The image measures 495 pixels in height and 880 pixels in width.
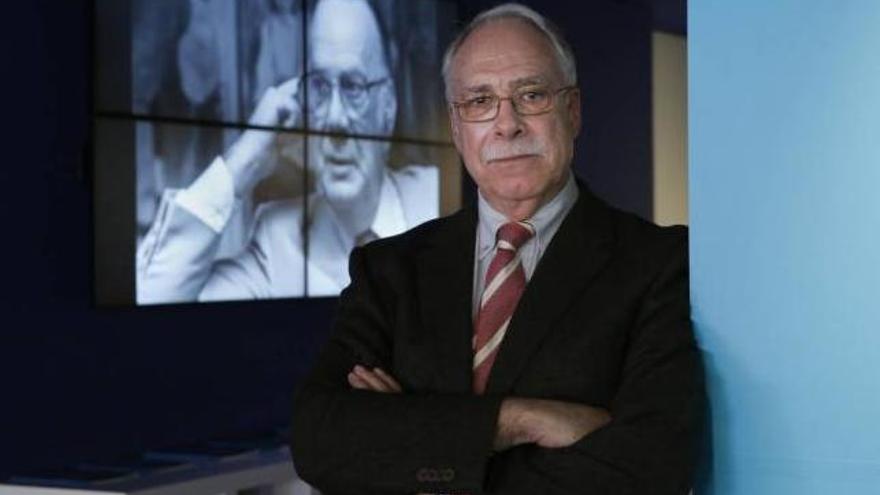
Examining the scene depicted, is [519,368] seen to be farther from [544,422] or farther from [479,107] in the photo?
[479,107]

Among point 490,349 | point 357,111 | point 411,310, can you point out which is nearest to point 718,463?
point 490,349

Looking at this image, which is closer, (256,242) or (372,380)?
(372,380)

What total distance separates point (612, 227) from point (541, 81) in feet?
0.73

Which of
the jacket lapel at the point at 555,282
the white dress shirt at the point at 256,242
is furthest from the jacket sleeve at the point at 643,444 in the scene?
the white dress shirt at the point at 256,242

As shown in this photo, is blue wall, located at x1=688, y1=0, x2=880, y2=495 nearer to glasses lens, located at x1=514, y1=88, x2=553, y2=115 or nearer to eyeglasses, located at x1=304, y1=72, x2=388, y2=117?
glasses lens, located at x1=514, y1=88, x2=553, y2=115

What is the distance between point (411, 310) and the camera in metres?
1.94

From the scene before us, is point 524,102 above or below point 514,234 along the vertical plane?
above

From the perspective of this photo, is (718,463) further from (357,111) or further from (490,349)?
(357,111)

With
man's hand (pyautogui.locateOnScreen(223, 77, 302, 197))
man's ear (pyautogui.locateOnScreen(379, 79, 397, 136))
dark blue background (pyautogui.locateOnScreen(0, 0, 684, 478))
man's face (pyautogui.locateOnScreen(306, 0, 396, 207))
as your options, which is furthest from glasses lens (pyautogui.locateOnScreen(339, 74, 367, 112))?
A: dark blue background (pyautogui.locateOnScreen(0, 0, 684, 478))

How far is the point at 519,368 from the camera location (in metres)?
1.85

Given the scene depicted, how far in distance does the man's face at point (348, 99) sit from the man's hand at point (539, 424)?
5.22m

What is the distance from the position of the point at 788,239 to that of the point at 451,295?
1.41 feet

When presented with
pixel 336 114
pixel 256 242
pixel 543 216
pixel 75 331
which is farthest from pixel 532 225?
pixel 336 114

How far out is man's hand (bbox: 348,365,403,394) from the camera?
1884 mm
